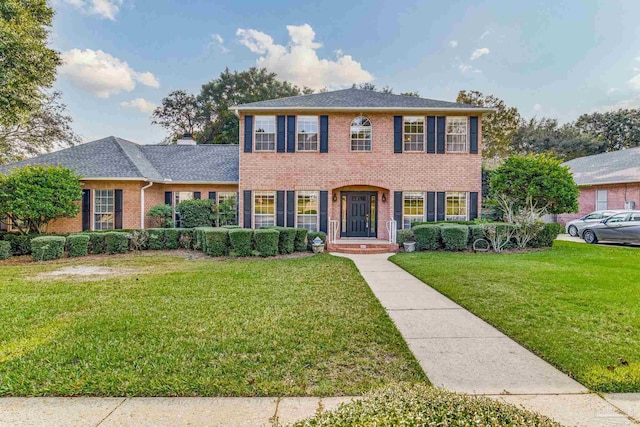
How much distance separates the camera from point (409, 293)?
6.57m

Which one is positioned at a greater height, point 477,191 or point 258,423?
point 477,191

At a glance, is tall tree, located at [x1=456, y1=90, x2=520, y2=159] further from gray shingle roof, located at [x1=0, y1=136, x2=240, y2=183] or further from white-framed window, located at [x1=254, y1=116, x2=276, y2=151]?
gray shingle roof, located at [x1=0, y1=136, x2=240, y2=183]

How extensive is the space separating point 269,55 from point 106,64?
1453 centimetres

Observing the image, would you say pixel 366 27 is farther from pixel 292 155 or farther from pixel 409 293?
pixel 409 293

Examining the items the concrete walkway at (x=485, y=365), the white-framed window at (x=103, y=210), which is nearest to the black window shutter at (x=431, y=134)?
the concrete walkway at (x=485, y=365)

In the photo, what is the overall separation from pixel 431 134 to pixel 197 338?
1267cm

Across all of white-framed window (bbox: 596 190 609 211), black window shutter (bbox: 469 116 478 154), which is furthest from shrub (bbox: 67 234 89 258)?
white-framed window (bbox: 596 190 609 211)

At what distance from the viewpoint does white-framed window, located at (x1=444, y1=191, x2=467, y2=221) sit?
14.1 meters

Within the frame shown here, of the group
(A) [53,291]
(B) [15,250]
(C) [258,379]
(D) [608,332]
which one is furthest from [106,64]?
(D) [608,332]

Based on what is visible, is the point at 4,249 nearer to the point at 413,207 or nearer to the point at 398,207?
the point at 398,207

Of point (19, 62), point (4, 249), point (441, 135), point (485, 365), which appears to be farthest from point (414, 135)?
point (4, 249)

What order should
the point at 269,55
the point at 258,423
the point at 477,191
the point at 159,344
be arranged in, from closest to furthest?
the point at 258,423, the point at 159,344, the point at 477,191, the point at 269,55

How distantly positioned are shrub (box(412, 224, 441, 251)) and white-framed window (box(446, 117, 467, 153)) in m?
4.04

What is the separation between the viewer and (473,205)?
46.1ft
